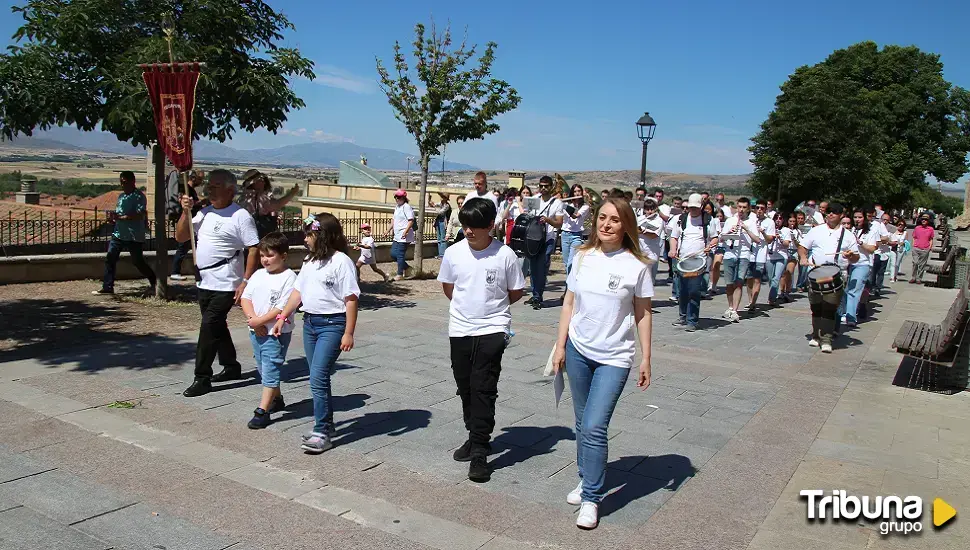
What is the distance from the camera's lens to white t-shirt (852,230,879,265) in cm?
1096

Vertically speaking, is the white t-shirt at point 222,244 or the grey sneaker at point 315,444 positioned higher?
the white t-shirt at point 222,244

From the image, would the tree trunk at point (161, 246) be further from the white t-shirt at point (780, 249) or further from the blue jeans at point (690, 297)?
the white t-shirt at point (780, 249)

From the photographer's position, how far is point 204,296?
6562 millimetres

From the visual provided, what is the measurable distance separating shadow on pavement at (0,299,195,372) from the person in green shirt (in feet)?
2.86

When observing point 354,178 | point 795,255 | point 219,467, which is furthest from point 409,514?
point 354,178

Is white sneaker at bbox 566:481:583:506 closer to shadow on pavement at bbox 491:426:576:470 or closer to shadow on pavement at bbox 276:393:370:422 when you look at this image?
shadow on pavement at bbox 491:426:576:470

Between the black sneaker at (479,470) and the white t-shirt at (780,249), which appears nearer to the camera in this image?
the black sneaker at (479,470)

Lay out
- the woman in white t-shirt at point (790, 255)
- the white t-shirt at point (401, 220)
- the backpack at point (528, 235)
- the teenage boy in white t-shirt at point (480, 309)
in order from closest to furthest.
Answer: the teenage boy in white t-shirt at point (480, 309), the backpack at point (528, 235), the woman in white t-shirt at point (790, 255), the white t-shirt at point (401, 220)

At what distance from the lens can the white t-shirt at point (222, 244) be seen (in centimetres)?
646

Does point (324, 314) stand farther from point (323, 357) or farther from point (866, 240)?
point (866, 240)

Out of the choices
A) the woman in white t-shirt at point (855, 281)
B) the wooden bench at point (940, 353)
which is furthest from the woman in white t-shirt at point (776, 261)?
the wooden bench at point (940, 353)

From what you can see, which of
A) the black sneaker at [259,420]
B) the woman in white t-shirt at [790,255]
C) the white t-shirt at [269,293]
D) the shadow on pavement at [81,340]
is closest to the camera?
the black sneaker at [259,420]

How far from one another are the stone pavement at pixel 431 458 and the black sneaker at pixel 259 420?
0.08m

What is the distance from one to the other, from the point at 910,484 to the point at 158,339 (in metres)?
7.10
